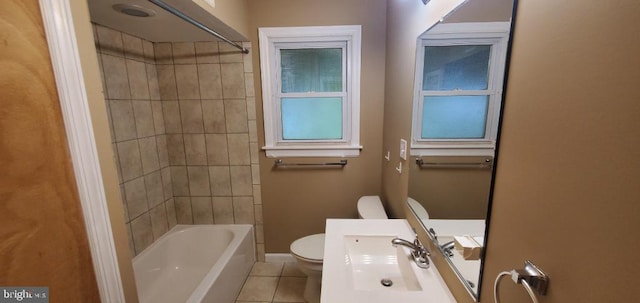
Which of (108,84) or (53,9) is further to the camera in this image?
(108,84)

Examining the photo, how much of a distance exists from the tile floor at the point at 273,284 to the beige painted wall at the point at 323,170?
172 mm

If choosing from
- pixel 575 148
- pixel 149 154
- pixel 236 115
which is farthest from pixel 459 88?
pixel 149 154

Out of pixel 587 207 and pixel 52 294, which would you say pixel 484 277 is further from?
pixel 52 294

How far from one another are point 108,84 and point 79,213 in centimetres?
140

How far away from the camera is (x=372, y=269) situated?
4.13ft

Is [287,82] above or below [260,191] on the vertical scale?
above

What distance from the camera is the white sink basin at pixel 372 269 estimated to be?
0.91 m

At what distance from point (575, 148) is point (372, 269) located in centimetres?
105

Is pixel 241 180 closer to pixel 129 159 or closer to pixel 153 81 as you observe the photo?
pixel 129 159

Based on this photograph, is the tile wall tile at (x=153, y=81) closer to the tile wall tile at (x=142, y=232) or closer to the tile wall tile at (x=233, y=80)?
the tile wall tile at (x=233, y=80)

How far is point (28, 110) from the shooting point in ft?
1.85

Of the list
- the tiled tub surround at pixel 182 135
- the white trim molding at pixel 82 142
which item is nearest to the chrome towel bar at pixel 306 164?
the tiled tub surround at pixel 182 135

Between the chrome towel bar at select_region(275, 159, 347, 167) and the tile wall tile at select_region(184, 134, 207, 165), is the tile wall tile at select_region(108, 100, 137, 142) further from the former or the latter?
the chrome towel bar at select_region(275, 159, 347, 167)

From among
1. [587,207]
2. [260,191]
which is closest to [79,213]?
[587,207]
